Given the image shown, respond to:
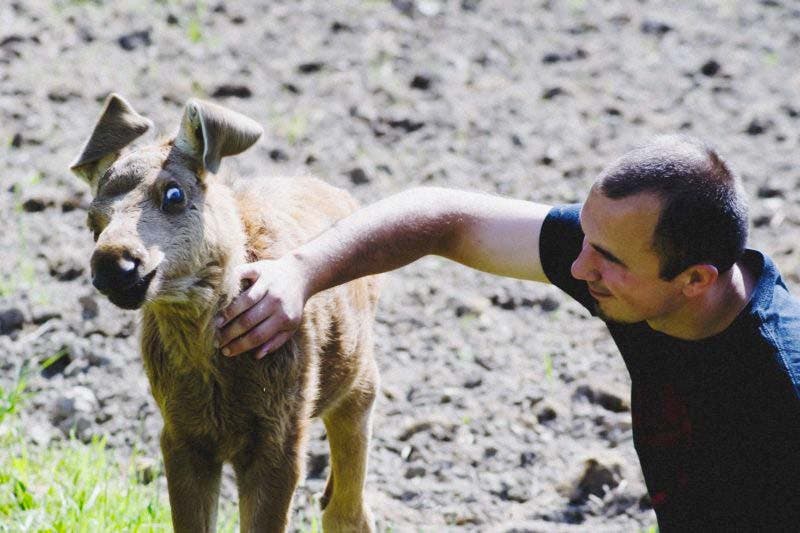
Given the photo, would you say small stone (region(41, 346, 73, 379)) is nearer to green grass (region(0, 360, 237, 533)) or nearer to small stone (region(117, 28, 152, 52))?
green grass (region(0, 360, 237, 533))

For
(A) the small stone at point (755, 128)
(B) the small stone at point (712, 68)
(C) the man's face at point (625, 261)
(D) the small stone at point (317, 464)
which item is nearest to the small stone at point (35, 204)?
(D) the small stone at point (317, 464)

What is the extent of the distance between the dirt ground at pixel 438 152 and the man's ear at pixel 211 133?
6.00 ft

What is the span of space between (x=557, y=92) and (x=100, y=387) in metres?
4.76

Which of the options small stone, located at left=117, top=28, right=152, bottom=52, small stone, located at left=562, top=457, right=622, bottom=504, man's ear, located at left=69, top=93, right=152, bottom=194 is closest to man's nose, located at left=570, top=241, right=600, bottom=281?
man's ear, located at left=69, top=93, right=152, bottom=194

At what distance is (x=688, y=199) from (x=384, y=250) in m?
1.22

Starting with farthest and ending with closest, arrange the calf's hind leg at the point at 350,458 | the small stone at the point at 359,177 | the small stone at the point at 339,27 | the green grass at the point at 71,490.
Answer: the small stone at the point at 339,27
the small stone at the point at 359,177
the calf's hind leg at the point at 350,458
the green grass at the point at 71,490

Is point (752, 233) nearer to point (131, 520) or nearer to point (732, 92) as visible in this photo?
point (732, 92)

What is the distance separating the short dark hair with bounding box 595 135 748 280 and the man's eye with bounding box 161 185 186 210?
154 cm

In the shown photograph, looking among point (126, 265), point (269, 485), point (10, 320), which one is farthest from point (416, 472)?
point (126, 265)

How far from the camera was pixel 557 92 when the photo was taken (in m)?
9.86

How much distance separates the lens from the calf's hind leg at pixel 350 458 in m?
5.69

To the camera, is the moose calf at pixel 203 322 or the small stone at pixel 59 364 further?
the small stone at pixel 59 364

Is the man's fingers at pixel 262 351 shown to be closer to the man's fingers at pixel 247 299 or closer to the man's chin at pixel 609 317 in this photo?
the man's fingers at pixel 247 299

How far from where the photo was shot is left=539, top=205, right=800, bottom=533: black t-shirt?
13.6 ft
